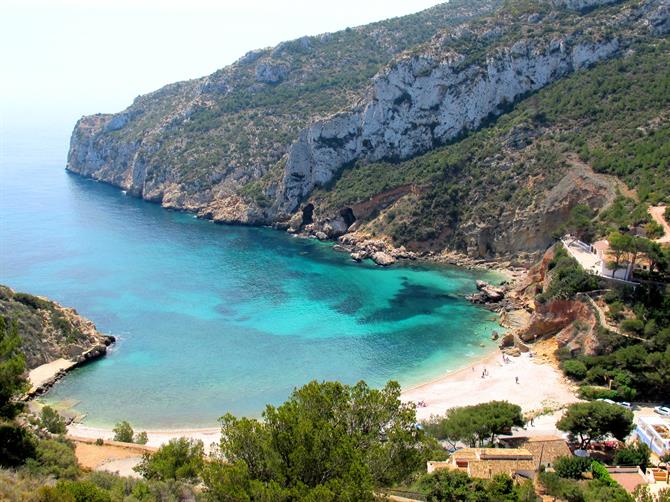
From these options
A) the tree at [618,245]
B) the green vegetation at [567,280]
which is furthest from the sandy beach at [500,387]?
the tree at [618,245]

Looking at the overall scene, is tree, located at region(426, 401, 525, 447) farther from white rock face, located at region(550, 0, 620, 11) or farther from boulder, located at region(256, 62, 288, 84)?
boulder, located at region(256, 62, 288, 84)

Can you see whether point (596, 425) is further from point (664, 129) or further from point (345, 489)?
point (664, 129)

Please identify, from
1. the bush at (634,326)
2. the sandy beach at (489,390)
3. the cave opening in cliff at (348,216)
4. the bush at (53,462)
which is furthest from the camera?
the cave opening in cliff at (348,216)

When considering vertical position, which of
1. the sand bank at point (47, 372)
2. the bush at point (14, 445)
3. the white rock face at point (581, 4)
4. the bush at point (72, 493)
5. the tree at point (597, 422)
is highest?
the white rock face at point (581, 4)

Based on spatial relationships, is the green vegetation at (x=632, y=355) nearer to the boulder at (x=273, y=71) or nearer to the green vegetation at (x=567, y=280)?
the green vegetation at (x=567, y=280)

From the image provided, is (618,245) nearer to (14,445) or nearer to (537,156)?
(537,156)

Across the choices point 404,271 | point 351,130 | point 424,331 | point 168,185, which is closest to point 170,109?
point 168,185

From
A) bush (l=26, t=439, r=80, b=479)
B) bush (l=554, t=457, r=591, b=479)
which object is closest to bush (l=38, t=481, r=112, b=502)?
bush (l=26, t=439, r=80, b=479)
